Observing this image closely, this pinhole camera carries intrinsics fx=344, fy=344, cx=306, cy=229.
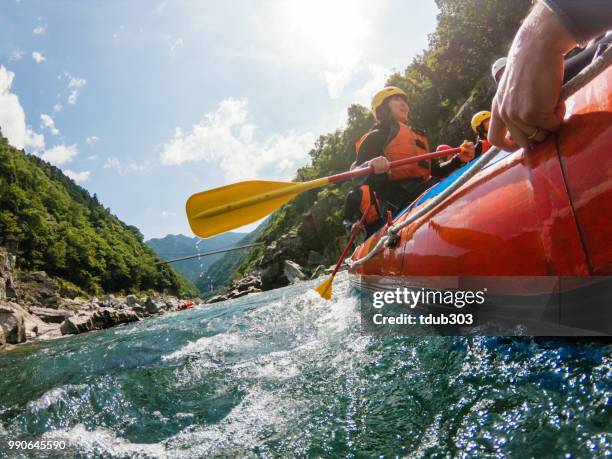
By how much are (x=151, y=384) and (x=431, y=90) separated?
31985 millimetres

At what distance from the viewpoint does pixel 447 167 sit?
18.4 feet

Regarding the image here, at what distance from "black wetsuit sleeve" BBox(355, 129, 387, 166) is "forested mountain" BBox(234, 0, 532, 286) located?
50.1 feet

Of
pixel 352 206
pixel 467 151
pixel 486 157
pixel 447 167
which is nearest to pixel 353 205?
pixel 352 206

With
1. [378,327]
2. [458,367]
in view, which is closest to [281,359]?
[378,327]

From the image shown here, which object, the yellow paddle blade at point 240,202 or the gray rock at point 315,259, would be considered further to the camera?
the gray rock at point 315,259

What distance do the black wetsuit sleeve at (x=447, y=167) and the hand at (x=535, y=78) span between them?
174 inches

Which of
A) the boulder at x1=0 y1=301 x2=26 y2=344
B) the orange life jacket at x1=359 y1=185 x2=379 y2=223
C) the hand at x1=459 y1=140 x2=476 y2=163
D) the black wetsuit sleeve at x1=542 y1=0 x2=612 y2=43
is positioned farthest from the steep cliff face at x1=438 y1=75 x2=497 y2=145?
the boulder at x1=0 y1=301 x2=26 y2=344

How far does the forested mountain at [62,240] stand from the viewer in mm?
47250

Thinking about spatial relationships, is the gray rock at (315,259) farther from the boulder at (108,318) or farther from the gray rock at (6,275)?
the gray rock at (6,275)

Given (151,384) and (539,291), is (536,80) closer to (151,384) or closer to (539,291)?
(539,291)

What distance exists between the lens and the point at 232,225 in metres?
3.51

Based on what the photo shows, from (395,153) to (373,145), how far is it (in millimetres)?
365

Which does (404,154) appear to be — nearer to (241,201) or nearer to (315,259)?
(241,201)

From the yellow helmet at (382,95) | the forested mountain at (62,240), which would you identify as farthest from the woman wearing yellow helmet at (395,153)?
the forested mountain at (62,240)
